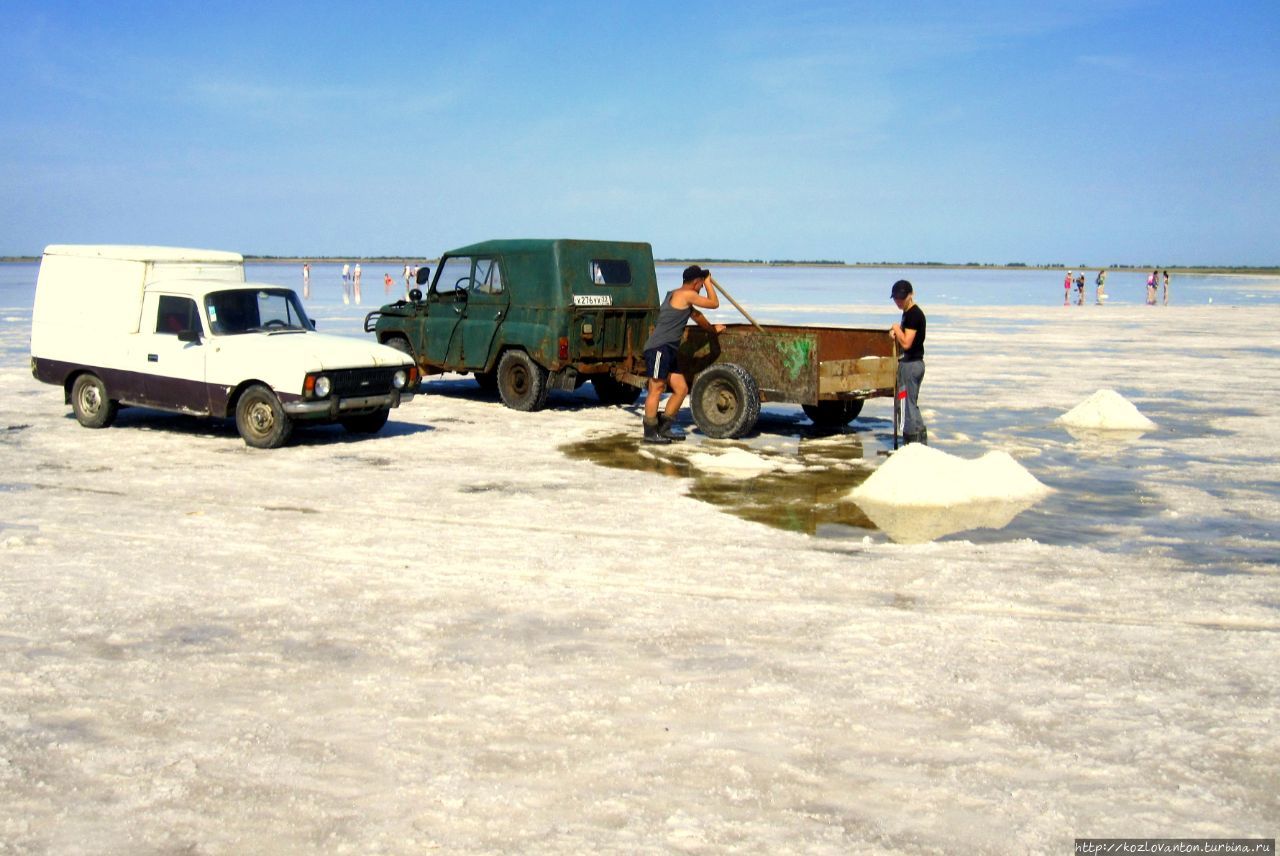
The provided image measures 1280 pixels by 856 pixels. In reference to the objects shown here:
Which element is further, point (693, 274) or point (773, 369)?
point (773, 369)

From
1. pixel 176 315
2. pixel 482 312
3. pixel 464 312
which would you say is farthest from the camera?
pixel 464 312

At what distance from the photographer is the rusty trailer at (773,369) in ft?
41.8

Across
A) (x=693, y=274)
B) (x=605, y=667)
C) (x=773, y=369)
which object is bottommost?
(x=605, y=667)

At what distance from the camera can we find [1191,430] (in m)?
13.9

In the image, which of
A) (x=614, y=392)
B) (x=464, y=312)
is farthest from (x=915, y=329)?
(x=464, y=312)

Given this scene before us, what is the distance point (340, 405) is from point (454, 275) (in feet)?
15.5

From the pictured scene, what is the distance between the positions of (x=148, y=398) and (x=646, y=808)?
10.5m

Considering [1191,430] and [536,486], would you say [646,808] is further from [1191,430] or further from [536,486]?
[1191,430]

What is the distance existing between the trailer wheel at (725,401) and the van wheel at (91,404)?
669 centimetres

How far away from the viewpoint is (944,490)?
383 inches

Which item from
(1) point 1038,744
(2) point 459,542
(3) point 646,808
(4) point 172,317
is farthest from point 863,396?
(3) point 646,808

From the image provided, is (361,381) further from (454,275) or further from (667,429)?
(454,275)

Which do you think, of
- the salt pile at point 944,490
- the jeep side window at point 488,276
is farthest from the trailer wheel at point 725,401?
the jeep side window at point 488,276

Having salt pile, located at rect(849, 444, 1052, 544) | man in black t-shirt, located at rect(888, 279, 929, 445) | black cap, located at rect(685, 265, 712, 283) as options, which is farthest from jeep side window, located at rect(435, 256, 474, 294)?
salt pile, located at rect(849, 444, 1052, 544)
